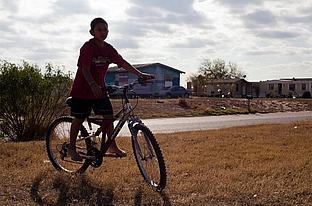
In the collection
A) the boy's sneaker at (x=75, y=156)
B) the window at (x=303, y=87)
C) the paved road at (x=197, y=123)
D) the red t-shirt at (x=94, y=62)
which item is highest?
the window at (x=303, y=87)

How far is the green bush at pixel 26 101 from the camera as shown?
11.5 m

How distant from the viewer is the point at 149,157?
5961mm

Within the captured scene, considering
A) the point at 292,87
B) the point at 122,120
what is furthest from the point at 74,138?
the point at 292,87

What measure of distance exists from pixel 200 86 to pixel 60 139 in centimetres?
6964

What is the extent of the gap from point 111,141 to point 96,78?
0.79m

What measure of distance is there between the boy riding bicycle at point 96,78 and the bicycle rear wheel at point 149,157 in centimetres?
40

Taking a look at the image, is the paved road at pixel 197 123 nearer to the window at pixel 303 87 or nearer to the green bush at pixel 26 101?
the green bush at pixel 26 101

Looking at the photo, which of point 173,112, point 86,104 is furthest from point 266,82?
point 86,104

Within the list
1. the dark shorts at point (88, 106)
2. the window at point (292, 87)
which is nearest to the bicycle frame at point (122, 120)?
the dark shorts at point (88, 106)

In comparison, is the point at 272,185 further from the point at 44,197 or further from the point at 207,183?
the point at 44,197

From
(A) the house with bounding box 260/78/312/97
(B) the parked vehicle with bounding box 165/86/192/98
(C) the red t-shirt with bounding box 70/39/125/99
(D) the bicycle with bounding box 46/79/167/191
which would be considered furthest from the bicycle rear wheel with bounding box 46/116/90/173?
(A) the house with bounding box 260/78/312/97

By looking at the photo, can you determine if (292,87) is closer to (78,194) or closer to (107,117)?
(107,117)

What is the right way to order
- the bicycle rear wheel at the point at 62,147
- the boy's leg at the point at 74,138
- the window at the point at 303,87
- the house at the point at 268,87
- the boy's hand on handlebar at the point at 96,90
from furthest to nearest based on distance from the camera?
the window at the point at 303,87 < the house at the point at 268,87 < the bicycle rear wheel at the point at 62,147 < the boy's leg at the point at 74,138 < the boy's hand on handlebar at the point at 96,90

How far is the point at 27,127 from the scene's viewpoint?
11750 mm
